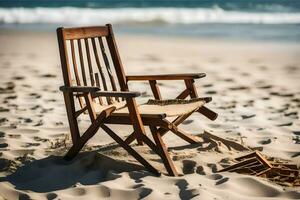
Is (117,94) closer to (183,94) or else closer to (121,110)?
(121,110)

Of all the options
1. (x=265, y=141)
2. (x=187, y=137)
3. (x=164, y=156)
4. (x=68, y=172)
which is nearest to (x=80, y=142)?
(x=68, y=172)

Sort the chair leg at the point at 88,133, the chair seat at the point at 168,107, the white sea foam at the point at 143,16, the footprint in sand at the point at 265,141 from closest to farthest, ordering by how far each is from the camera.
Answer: the chair leg at the point at 88,133 → the chair seat at the point at 168,107 → the footprint in sand at the point at 265,141 → the white sea foam at the point at 143,16

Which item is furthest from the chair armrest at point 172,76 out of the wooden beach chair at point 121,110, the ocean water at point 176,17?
the ocean water at point 176,17

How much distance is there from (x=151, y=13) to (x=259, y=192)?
70.3 feet

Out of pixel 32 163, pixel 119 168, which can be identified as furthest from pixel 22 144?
pixel 119 168

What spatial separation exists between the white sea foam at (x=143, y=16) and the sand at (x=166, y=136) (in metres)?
11.1

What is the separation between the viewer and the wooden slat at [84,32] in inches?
166

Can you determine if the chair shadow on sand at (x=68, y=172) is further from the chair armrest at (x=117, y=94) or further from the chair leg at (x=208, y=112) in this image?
the chair leg at (x=208, y=112)

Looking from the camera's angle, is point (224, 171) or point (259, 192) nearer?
point (259, 192)

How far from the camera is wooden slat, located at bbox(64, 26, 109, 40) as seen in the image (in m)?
4.20

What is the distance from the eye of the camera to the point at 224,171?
3.86 m

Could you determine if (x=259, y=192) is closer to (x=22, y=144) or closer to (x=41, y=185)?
(x=41, y=185)

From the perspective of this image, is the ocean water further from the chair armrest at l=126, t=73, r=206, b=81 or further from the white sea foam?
the chair armrest at l=126, t=73, r=206, b=81

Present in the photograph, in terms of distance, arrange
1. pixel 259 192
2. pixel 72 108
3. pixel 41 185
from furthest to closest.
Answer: pixel 72 108, pixel 41 185, pixel 259 192
